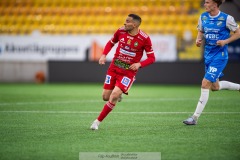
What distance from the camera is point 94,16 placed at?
78.6 ft

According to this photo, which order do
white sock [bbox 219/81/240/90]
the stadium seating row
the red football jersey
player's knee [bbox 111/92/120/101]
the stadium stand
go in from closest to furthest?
player's knee [bbox 111/92/120/101], the red football jersey, white sock [bbox 219/81/240/90], the stadium stand, the stadium seating row

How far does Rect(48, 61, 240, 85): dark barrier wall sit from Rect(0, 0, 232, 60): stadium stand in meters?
0.96

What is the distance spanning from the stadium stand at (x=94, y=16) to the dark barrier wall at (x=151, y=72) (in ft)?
3.14

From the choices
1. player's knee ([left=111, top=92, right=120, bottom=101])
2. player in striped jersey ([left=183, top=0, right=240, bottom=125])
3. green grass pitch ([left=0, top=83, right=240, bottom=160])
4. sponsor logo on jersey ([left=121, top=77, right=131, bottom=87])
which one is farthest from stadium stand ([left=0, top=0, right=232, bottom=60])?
player's knee ([left=111, top=92, right=120, bottom=101])

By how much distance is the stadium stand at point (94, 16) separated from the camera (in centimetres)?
2226

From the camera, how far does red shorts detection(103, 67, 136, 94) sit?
863 cm

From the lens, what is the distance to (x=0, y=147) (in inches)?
264

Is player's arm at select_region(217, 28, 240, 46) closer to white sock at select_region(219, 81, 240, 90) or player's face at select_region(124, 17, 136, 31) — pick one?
white sock at select_region(219, 81, 240, 90)

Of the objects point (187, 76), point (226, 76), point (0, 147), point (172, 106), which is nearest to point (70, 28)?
point (187, 76)

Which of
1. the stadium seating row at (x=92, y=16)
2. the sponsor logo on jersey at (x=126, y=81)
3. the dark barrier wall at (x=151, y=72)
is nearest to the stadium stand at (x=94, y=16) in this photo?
the stadium seating row at (x=92, y=16)

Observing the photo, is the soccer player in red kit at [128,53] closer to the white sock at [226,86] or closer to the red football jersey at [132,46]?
the red football jersey at [132,46]

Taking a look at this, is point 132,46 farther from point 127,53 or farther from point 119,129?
point 119,129

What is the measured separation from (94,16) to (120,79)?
15534 mm

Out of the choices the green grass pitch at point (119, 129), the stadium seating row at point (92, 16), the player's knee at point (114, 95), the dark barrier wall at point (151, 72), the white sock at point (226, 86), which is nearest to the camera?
the green grass pitch at point (119, 129)
